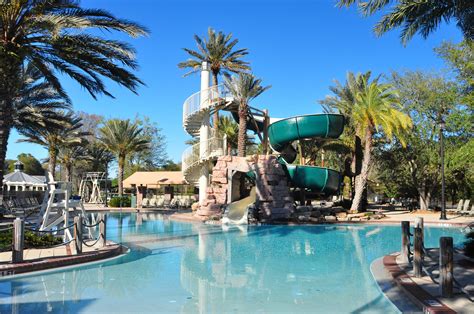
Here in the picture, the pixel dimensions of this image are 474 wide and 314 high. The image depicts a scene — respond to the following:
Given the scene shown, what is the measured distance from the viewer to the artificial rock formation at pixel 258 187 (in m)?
21.0

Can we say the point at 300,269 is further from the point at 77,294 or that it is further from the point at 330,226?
the point at 330,226

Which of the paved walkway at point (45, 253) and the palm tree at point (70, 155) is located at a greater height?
the palm tree at point (70, 155)

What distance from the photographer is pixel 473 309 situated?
5.07 meters

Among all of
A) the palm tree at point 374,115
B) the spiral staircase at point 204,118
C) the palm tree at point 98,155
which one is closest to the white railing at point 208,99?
the spiral staircase at point 204,118

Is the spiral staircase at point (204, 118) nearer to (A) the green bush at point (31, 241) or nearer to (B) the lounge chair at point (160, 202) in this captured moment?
(B) the lounge chair at point (160, 202)

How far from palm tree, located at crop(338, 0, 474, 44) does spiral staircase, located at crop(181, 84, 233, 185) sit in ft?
42.5

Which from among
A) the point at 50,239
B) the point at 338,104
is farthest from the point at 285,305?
the point at 338,104

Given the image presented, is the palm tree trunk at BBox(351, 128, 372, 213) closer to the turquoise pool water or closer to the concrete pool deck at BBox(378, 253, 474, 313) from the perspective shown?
the turquoise pool water

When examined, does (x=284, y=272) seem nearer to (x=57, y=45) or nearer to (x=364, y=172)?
(x=57, y=45)

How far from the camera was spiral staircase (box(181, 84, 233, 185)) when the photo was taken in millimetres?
24188

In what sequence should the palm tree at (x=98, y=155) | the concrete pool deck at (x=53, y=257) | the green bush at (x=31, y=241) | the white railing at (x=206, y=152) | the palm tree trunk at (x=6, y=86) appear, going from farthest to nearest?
1. the palm tree at (x=98, y=155)
2. the white railing at (x=206, y=152)
3. the palm tree trunk at (x=6, y=86)
4. the green bush at (x=31, y=241)
5. the concrete pool deck at (x=53, y=257)

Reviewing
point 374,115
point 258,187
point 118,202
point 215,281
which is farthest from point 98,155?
point 215,281

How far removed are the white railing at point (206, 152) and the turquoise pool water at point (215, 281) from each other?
1101 centimetres

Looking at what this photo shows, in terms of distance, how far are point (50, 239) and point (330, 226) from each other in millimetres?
12715
